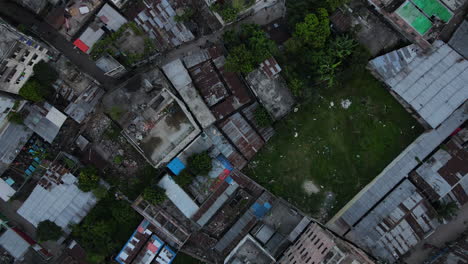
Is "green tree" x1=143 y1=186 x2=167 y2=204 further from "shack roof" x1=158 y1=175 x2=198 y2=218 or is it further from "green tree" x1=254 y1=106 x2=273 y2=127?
"green tree" x1=254 y1=106 x2=273 y2=127

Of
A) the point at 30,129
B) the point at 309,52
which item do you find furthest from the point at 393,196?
the point at 30,129

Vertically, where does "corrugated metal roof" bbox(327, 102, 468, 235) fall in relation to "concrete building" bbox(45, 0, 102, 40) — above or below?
above

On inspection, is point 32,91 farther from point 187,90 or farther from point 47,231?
point 187,90

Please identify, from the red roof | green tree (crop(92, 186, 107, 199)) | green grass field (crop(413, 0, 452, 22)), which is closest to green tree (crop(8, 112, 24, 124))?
the red roof

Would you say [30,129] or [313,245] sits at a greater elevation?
[313,245]

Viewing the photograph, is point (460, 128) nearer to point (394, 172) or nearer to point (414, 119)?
point (414, 119)
